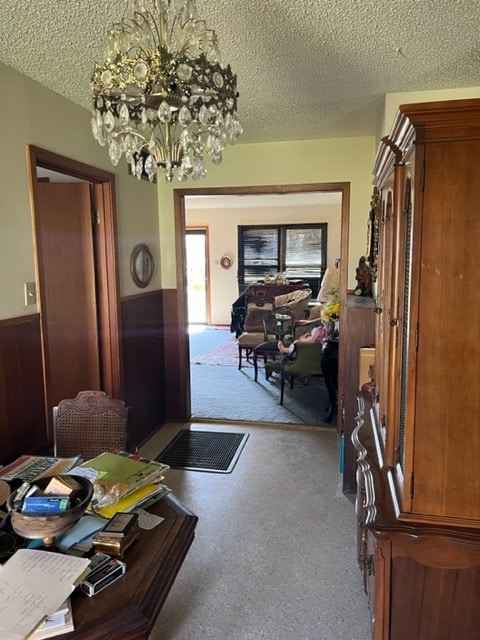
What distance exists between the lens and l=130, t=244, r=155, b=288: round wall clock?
11.6ft

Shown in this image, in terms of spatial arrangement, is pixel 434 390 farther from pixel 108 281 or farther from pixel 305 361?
pixel 305 361

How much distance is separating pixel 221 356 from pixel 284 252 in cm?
291

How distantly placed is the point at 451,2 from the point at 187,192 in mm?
2586

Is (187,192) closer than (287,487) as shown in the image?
No

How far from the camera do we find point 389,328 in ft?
5.25

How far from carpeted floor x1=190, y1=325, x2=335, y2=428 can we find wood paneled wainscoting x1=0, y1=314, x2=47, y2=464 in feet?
6.79

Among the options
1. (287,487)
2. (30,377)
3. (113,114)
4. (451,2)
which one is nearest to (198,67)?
(113,114)

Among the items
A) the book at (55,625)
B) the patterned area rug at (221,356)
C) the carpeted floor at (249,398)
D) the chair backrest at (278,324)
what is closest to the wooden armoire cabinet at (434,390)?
the book at (55,625)

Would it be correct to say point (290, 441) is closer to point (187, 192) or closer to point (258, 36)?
point (187, 192)

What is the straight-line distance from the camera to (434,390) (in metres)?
1.32

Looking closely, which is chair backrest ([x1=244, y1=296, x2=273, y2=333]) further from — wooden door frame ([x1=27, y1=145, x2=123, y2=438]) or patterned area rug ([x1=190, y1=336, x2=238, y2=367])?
wooden door frame ([x1=27, y1=145, x2=123, y2=438])

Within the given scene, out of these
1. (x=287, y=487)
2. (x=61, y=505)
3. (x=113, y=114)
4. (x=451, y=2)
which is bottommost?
(x=287, y=487)

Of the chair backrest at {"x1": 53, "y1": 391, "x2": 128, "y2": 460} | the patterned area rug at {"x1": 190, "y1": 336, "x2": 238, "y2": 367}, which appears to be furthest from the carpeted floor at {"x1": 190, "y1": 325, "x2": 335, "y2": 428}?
the chair backrest at {"x1": 53, "y1": 391, "x2": 128, "y2": 460}

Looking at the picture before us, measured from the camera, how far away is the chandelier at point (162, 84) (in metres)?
1.39
